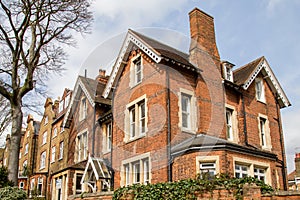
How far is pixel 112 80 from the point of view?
2166 centimetres

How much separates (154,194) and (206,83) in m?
8.36

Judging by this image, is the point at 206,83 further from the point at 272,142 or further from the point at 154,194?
the point at 154,194

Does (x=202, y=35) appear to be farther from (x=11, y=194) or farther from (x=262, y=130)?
(x=11, y=194)

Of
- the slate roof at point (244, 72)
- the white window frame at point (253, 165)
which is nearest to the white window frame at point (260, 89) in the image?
the slate roof at point (244, 72)

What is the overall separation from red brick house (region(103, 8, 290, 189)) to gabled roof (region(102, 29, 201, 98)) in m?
0.05

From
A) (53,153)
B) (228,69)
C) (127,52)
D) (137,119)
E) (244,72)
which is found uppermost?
(127,52)

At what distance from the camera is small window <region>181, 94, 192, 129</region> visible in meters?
17.9

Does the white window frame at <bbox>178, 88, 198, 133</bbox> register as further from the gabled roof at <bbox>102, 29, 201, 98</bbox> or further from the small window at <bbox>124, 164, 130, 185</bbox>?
the small window at <bbox>124, 164, 130, 185</bbox>

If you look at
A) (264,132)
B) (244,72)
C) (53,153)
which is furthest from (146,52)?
(53,153)

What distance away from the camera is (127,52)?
2091 centimetres

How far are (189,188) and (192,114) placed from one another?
6.89 m

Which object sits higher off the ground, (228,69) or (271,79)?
(228,69)

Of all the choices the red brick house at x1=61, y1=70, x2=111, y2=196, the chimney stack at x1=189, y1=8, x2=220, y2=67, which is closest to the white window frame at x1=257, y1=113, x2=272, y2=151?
the chimney stack at x1=189, y1=8, x2=220, y2=67

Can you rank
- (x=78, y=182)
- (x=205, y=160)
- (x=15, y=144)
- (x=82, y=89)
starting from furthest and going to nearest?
1. (x=82, y=89)
2. (x=78, y=182)
3. (x=15, y=144)
4. (x=205, y=160)
